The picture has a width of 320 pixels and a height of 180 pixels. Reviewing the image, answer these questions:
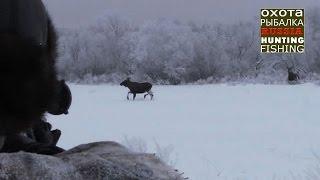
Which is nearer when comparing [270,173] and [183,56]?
[270,173]

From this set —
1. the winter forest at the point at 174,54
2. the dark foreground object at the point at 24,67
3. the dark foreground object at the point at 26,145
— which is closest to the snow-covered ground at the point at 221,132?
the dark foreground object at the point at 26,145

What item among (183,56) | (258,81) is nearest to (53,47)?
(258,81)

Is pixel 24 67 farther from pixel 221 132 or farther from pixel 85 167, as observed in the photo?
pixel 221 132

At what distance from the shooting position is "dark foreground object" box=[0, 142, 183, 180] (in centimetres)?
64

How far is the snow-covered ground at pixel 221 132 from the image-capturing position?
6.61 m

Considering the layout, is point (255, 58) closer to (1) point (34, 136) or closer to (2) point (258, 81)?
(2) point (258, 81)

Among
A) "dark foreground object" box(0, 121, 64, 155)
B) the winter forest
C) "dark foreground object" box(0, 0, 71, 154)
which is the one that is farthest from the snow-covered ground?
the winter forest

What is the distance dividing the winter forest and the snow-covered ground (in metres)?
28.9

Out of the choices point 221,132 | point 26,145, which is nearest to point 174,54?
point 221,132

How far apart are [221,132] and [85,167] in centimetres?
935

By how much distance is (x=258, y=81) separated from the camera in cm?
3612

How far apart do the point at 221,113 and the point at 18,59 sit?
12.9 metres

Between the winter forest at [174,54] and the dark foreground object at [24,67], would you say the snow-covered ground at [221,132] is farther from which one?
the winter forest at [174,54]

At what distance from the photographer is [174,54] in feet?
162
